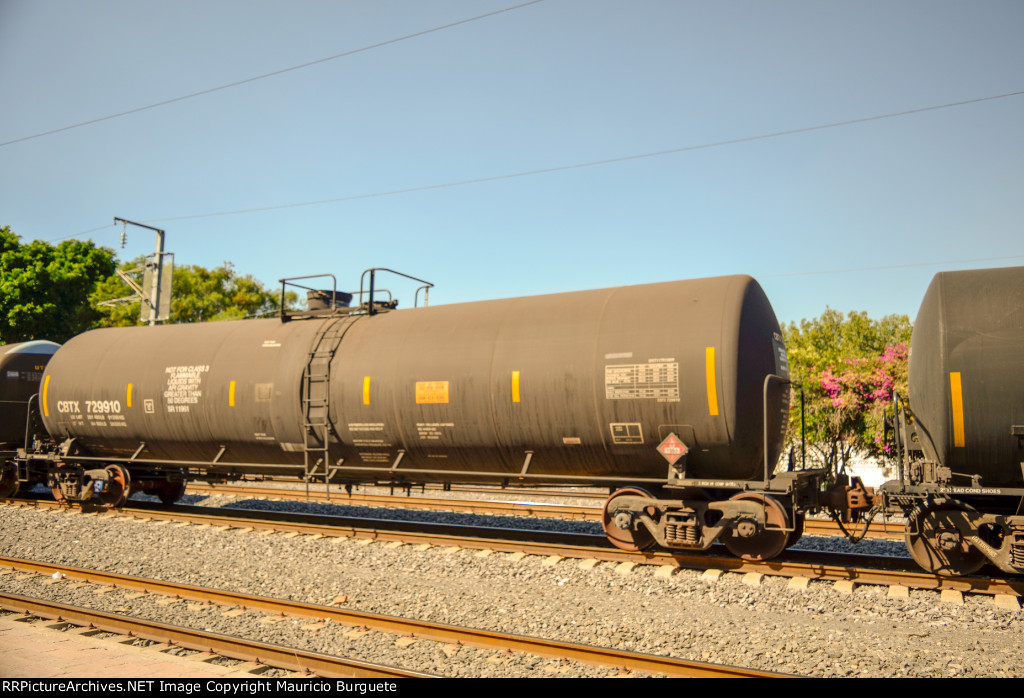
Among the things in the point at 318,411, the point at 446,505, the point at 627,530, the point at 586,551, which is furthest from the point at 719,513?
the point at 446,505

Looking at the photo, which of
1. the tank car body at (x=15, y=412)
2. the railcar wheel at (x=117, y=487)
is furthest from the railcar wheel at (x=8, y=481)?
the railcar wheel at (x=117, y=487)

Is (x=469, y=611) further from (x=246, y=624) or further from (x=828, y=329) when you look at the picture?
(x=828, y=329)

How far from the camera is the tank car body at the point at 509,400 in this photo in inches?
385

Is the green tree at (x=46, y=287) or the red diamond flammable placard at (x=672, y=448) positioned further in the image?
the green tree at (x=46, y=287)

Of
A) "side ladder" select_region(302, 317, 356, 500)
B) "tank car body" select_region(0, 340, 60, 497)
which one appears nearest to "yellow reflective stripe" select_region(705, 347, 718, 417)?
"side ladder" select_region(302, 317, 356, 500)

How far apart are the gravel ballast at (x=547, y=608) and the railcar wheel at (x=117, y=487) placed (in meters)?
3.00

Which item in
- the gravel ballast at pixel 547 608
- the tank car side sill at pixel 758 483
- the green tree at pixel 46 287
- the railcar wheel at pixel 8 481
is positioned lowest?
the gravel ballast at pixel 547 608

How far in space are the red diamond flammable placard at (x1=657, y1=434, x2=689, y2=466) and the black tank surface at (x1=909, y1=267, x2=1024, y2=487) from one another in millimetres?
3199

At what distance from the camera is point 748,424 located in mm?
9703

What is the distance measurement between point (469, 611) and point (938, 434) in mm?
6285

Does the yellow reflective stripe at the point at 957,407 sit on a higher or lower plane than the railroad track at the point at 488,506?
higher

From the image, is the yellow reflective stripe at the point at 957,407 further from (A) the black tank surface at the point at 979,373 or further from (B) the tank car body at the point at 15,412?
(B) the tank car body at the point at 15,412

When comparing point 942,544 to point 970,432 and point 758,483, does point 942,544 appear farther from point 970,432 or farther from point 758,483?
point 758,483

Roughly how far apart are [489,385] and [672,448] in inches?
118
